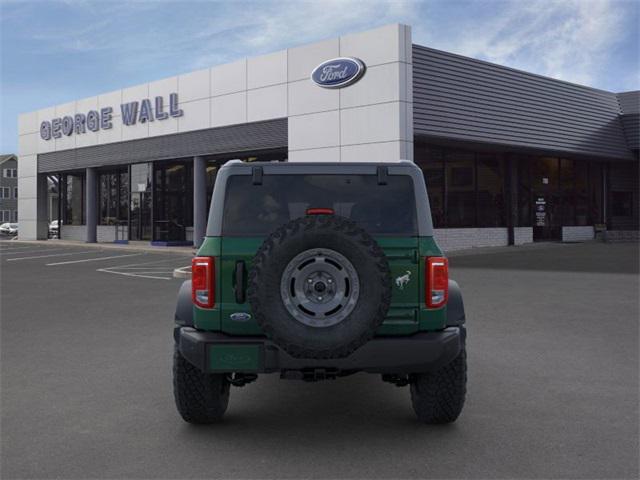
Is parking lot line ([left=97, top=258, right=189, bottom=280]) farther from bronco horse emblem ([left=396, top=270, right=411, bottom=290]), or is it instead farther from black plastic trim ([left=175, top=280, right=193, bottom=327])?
bronco horse emblem ([left=396, top=270, right=411, bottom=290])

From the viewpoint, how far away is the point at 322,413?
16.1ft

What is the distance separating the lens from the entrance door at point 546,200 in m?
30.1

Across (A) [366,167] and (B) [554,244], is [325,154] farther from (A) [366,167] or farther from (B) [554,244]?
(A) [366,167]

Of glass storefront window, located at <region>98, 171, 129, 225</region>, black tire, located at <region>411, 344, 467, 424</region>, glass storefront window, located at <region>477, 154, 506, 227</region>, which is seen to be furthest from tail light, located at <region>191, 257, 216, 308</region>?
glass storefront window, located at <region>98, 171, 129, 225</region>

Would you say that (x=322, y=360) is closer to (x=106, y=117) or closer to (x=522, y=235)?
(x=522, y=235)

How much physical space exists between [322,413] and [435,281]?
1.47 meters

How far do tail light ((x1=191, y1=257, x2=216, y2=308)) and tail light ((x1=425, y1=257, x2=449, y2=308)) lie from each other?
1.41 metres

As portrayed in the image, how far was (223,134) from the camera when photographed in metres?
26.5

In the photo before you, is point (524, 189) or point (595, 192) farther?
point (595, 192)

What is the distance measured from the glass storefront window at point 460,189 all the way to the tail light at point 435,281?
71.1 ft

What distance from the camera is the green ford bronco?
3.85 metres

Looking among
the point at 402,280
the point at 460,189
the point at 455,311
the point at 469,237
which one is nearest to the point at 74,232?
the point at 460,189

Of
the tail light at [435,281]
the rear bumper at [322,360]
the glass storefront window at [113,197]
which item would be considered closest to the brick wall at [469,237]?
the glass storefront window at [113,197]

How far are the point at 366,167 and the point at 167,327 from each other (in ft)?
16.9
